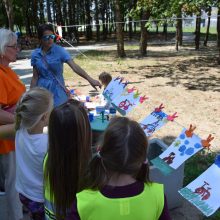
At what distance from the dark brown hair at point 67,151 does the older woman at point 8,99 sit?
27.8 inches

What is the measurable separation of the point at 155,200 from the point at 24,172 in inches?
38.8

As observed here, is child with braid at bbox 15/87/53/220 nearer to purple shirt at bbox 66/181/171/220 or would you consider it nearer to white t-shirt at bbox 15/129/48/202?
white t-shirt at bbox 15/129/48/202

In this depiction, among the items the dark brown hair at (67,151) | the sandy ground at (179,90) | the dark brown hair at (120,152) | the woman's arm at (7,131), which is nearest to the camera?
the dark brown hair at (120,152)

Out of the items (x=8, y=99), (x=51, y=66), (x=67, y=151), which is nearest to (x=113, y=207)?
(x=67, y=151)

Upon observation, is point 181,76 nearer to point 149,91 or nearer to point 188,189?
point 149,91

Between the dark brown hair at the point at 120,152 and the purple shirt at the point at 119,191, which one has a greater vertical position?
the dark brown hair at the point at 120,152

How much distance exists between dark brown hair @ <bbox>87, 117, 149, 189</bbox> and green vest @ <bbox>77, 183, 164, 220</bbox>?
6 cm

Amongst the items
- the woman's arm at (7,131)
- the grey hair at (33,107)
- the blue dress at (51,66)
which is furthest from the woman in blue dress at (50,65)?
Answer: the grey hair at (33,107)

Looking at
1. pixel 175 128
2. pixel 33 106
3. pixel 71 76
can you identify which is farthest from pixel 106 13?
pixel 33 106

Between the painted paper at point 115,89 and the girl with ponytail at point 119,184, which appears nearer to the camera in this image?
the girl with ponytail at point 119,184

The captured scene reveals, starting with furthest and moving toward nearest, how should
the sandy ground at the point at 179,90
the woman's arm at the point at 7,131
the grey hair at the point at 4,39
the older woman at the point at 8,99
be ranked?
1. the sandy ground at the point at 179,90
2. the grey hair at the point at 4,39
3. the older woman at the point at 8,99
4. the woman's arm at the point at 7,131

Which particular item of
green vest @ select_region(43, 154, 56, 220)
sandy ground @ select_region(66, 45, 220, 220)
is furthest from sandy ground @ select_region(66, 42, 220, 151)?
green vest @ select_region(43, 154, 56, 220)

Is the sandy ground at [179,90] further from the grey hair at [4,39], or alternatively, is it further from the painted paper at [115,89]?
the grey hair at [4,39]

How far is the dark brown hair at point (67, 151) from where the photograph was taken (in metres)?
1.79
